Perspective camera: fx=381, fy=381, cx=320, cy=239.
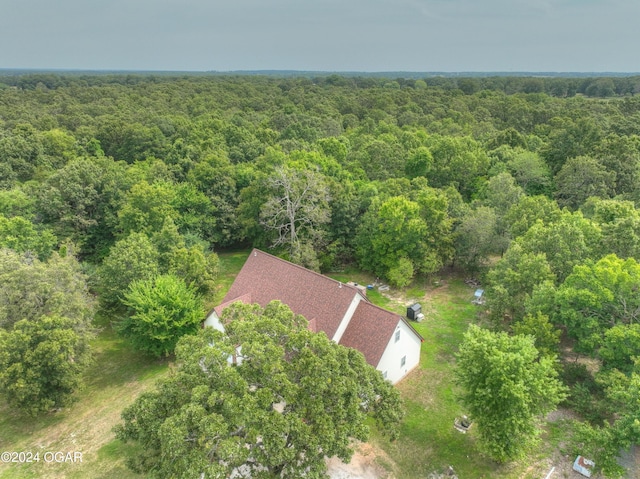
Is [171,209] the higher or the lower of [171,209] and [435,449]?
the higher

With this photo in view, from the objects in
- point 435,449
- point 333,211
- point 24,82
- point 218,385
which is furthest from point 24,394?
point 24,82

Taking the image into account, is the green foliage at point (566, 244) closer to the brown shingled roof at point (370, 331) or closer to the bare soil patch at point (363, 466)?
the brown shingled roof at point (370, 331)

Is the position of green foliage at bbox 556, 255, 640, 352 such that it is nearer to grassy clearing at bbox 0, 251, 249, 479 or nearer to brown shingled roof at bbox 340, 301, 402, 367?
brown shingled roof at bbox 340, 301, 402, 367

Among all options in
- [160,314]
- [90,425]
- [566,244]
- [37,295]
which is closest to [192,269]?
[160,314]

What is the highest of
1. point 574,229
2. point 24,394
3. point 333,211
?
point 574,229

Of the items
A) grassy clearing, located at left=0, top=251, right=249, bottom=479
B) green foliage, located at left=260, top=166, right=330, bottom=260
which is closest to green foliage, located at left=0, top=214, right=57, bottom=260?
grassy clearing, located at left=0, top=251, right=249, bottom=479

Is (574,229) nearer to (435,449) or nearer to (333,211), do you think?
(435,449)

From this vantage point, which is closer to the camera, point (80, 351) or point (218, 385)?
point (218, 385)

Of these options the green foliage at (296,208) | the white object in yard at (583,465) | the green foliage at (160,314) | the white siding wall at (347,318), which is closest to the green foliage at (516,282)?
the white object in yard at (583,465)
